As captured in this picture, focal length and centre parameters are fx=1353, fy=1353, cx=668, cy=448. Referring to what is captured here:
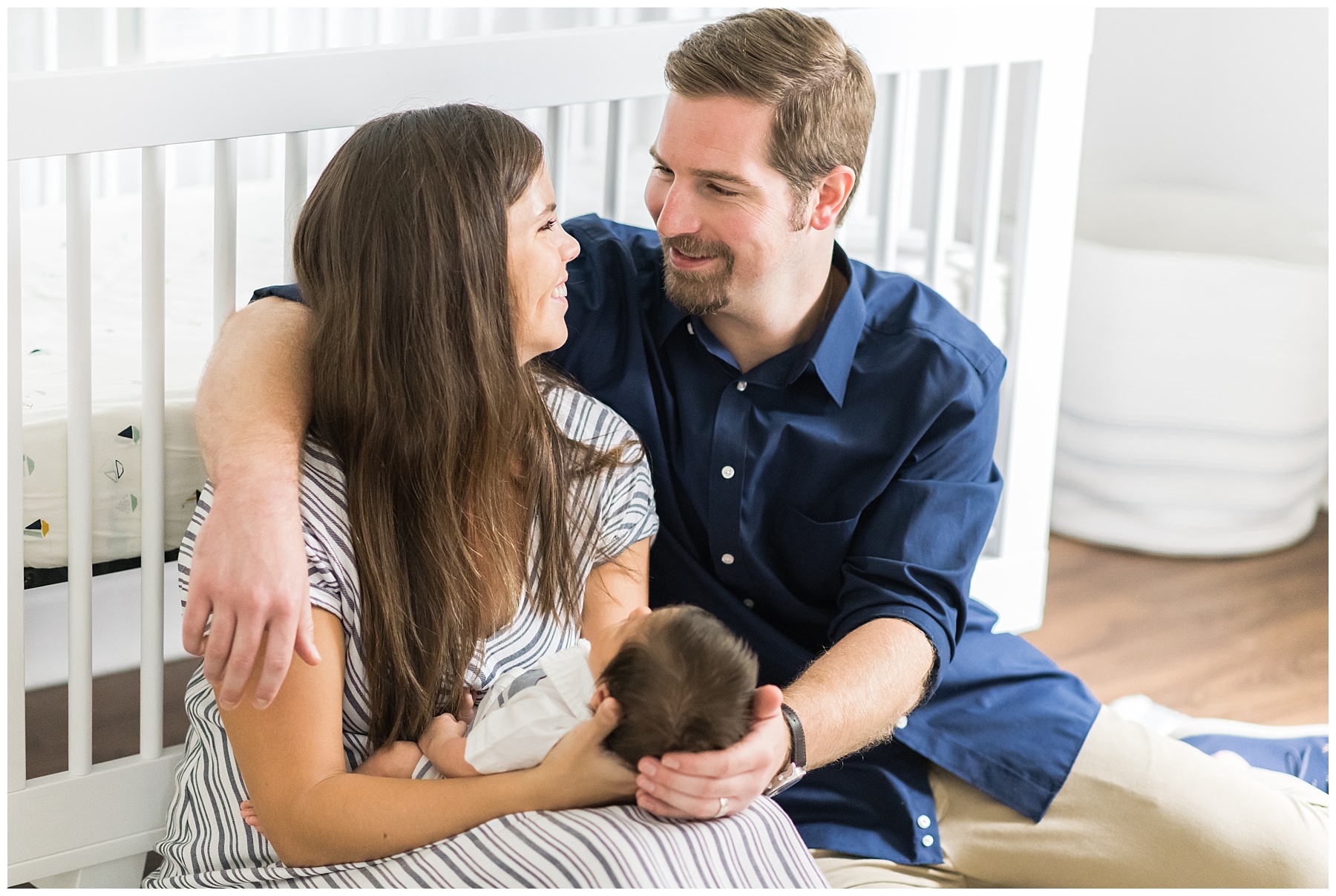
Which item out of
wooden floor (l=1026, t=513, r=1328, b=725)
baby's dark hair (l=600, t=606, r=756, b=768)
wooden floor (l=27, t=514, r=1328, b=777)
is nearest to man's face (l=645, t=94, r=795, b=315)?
baby's dark hair (l=600, t=606, r=756, b=768)

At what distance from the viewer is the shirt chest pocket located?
146 cm

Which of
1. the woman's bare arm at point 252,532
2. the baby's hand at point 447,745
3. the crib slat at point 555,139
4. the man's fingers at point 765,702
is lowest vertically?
the baby's hand at point 447,745

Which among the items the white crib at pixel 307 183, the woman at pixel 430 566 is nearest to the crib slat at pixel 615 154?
the white crib at pixel 307 183

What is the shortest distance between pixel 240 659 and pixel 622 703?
0.31m

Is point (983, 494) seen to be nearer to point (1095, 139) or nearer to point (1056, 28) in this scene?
point (1056, 28)

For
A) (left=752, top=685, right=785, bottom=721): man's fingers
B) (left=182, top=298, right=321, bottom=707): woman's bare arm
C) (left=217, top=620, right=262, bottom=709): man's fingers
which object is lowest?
(left=752, top=685, right=785, bottom=721): man's fingers

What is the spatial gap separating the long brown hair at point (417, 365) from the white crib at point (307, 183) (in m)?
0.14

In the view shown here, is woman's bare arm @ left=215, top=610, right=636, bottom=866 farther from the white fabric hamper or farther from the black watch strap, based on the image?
the white fabric hamper

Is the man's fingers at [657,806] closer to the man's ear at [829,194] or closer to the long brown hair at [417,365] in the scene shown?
the long brown hair at [417,365]

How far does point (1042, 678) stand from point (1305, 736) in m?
0.68

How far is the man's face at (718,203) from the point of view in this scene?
4.55 ft

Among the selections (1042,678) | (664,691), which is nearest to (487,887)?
(664,691)

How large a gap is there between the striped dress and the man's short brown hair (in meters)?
0.34

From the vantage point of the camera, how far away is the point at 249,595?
42.3 inches
